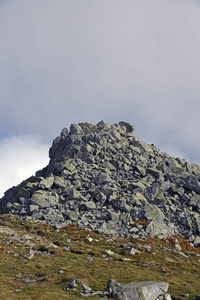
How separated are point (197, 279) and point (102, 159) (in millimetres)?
43147

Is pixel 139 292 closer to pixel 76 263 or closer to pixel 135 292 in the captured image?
pixel 135 292

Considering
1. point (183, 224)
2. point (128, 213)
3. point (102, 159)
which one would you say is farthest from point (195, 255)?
point (102, 159)

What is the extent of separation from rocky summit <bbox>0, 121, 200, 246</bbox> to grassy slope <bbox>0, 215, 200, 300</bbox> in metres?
4.05

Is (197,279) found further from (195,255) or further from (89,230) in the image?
(89,230)

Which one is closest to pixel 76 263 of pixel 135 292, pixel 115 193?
pixel 135 292

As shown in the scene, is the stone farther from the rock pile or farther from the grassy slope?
the grassy slope

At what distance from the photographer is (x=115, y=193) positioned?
5128 cm

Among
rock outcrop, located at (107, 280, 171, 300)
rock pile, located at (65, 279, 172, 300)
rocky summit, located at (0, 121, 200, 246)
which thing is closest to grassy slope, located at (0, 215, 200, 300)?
rock pile, located at (65, 279, 172, 300)

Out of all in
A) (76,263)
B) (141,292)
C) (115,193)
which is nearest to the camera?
(141,292)

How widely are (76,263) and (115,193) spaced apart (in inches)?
1066

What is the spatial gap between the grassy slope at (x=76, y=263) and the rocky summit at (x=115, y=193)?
159 inches

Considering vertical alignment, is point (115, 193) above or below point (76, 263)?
above

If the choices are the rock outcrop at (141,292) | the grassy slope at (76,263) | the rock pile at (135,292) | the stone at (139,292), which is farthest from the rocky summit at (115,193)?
the stone at (139,292)

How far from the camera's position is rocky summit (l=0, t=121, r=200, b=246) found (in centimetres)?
4408
